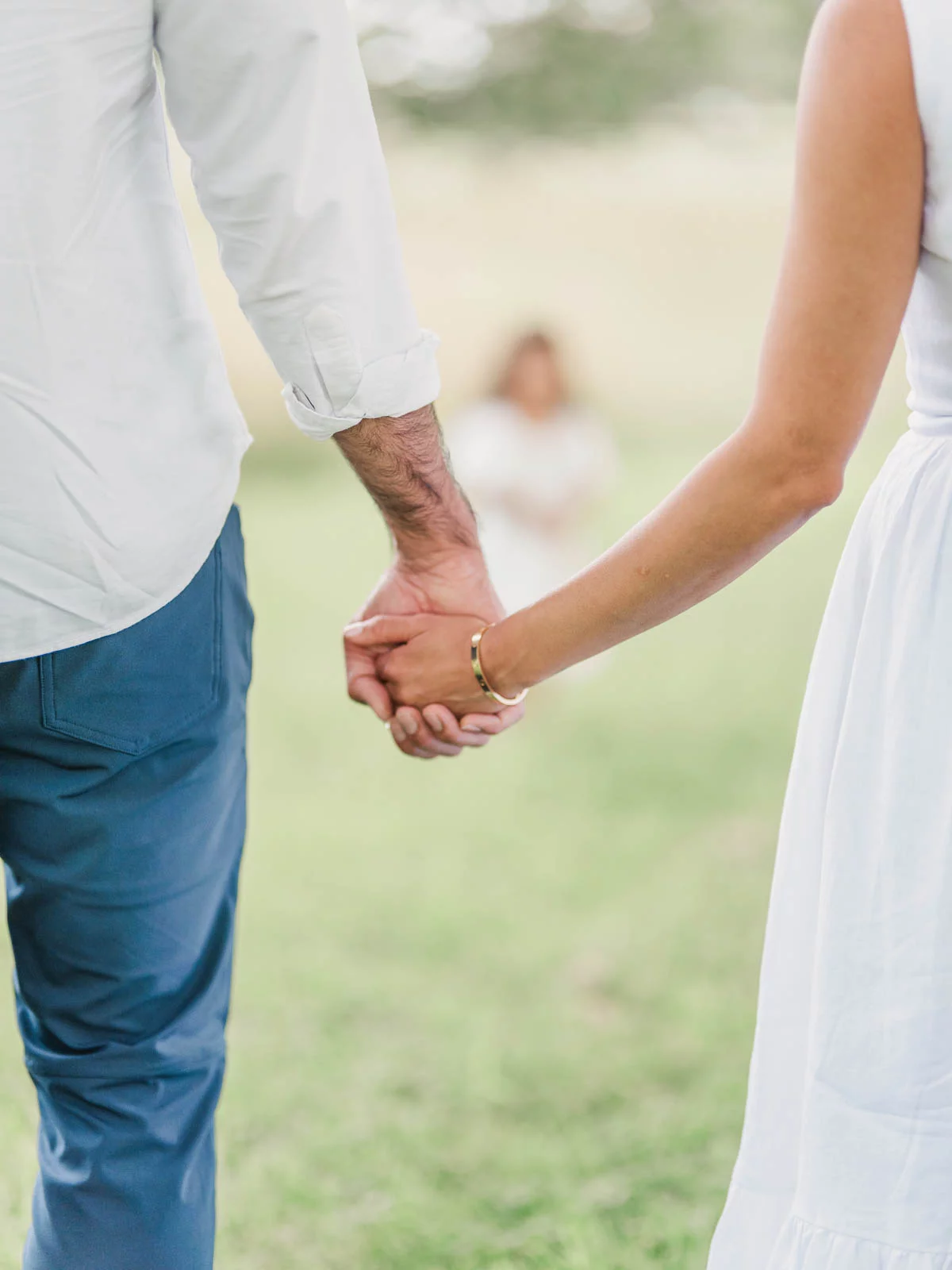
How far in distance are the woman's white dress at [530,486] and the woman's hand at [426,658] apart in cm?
274

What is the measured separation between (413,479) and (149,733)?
0.38 meters

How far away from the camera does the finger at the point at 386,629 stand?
1.68 meters

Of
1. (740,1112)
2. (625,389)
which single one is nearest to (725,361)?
(625,389)

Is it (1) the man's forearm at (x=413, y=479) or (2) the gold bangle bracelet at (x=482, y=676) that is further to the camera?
(2) the gold bangle bracelet at (x=482, y=676)

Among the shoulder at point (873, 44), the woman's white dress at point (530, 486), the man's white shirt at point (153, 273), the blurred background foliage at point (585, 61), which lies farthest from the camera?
the blurred background foliage at point (585, 61)

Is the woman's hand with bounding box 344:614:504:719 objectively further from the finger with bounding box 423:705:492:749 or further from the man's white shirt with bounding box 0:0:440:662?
the man's white shirt with bounding box 0:0:440:662

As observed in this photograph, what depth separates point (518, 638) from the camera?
146 cm

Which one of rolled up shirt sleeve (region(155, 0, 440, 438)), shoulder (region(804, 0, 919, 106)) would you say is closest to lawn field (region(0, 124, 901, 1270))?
rolled up shirt sleeve (region(155, 0, 440, 438))

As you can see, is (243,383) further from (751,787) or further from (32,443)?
(32,443)

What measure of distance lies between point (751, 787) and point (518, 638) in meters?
2.69

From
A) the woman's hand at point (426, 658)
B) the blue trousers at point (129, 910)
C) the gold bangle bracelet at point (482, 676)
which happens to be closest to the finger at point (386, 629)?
the woman's hand at point (426, 658)

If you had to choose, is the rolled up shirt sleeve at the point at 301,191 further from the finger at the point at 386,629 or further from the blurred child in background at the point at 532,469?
the blurred child in background at the point at 532,469

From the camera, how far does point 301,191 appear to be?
1193 millimetres

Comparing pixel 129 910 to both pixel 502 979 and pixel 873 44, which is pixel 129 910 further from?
pixel 502 979
